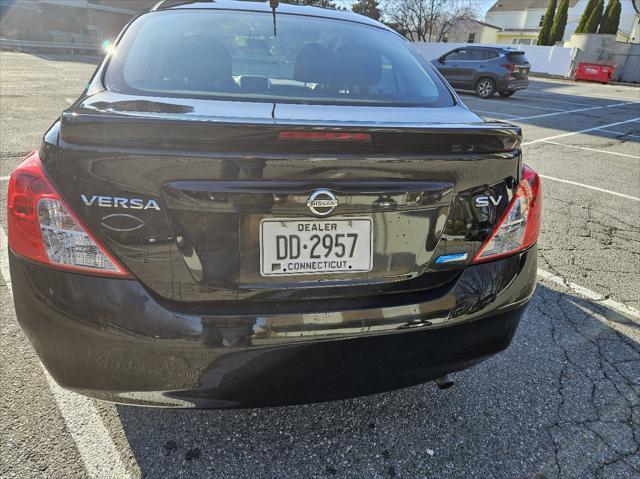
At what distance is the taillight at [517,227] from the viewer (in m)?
1.62

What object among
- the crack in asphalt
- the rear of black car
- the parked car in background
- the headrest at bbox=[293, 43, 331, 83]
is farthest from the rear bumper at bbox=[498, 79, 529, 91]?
the rear of black car

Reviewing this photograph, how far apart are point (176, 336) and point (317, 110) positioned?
904mm

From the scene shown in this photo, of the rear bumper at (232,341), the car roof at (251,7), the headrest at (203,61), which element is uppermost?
the car roof at (251,7)

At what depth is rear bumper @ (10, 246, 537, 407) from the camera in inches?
53.3

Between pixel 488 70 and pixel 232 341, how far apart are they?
16.9m

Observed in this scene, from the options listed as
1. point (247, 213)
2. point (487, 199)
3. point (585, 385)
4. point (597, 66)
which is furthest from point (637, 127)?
point (597, 66)

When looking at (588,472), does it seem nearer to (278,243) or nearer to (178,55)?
(278,243)

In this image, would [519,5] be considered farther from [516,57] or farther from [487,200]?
[487,200]

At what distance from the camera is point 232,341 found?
1385 millimetres

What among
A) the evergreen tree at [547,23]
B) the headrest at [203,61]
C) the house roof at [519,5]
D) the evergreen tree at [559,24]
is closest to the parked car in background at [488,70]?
the headrest at [203,61]

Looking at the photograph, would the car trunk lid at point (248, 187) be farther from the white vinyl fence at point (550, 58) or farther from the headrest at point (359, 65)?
the white vinyl fence at point (550, 58)

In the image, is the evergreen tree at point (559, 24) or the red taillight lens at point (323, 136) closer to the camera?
the red taillight lens at point (323, 136)

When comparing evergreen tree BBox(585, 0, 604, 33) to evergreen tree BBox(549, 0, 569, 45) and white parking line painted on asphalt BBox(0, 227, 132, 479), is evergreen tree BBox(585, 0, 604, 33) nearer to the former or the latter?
evergreen tree BBox(549, 0, 569, 45)

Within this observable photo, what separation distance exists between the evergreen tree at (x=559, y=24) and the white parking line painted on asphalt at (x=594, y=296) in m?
43.1
